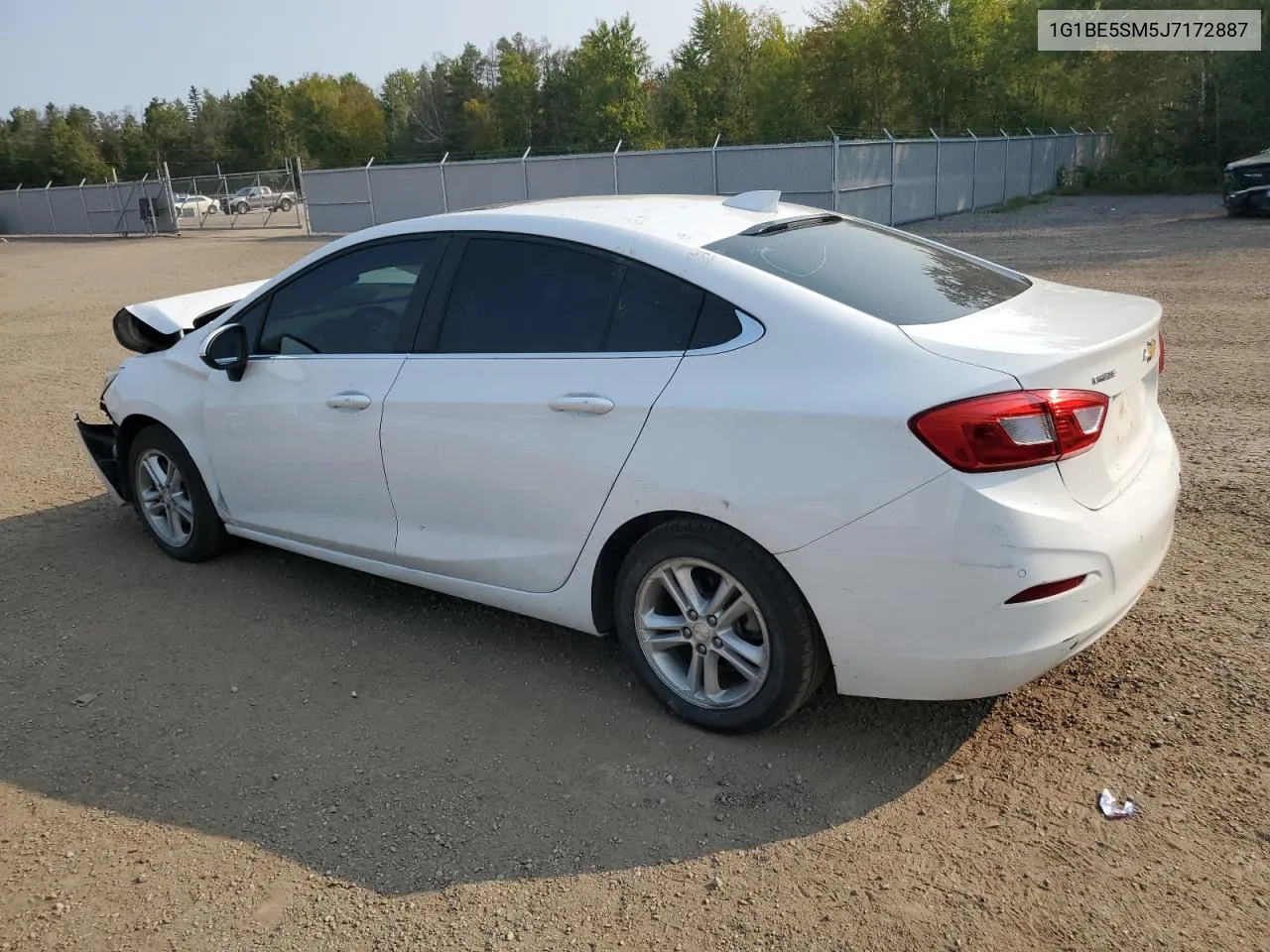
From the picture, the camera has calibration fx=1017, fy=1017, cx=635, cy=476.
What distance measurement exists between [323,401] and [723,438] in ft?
6.13

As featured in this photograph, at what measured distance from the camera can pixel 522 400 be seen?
3.48 metres

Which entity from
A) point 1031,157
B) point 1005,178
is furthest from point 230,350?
point 1031,157

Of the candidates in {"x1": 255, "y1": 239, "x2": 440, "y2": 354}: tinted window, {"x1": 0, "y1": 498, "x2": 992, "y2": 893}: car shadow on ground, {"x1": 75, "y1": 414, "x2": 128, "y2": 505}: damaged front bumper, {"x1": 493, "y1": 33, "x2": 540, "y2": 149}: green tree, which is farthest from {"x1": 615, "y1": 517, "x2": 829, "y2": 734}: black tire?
{"x1": 493, "y1": 33, "x2": 540, "y2": 149}: green tree

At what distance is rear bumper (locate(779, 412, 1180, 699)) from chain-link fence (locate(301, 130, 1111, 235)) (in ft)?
52.1

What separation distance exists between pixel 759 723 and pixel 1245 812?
4.47ft

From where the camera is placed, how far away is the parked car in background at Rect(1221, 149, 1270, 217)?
65.3 ft

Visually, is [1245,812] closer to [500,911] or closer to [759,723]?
[759,723]

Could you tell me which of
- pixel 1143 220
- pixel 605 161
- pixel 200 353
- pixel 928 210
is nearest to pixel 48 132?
pixel 605 161

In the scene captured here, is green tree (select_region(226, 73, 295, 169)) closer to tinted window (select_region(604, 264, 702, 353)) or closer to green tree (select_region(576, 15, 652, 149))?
green tree (select_region(576, 15, 652, 149))

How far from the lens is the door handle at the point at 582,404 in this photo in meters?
3.28

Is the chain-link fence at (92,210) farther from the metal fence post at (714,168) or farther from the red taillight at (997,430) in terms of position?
the red taillight at (997,430)

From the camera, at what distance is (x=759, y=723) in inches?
127

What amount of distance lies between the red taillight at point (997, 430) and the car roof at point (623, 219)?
111 cm

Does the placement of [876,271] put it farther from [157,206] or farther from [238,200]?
[238,200]
